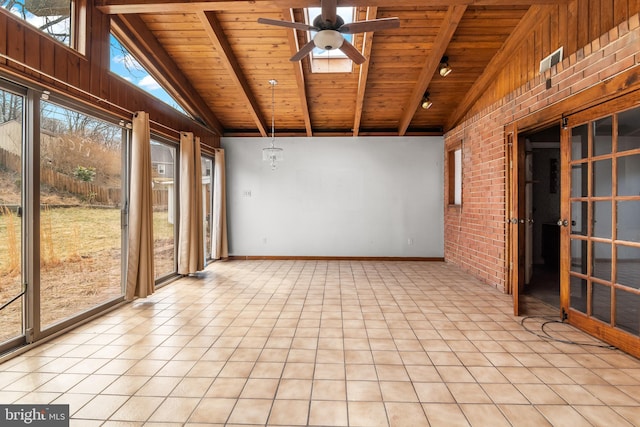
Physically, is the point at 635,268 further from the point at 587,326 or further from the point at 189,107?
the point at 189,107

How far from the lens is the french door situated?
242cm

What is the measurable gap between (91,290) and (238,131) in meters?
4.38

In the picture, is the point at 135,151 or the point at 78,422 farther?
the point at 135,151

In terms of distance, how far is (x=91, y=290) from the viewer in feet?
10.9

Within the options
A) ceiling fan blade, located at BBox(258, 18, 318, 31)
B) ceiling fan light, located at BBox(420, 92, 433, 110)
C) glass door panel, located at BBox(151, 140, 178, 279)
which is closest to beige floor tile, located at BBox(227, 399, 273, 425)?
ceiling fan blade, located at BBox(258, 18, 318, 31)

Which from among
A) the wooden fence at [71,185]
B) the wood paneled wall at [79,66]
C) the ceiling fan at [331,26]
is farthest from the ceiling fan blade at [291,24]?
the wooden fence at [71,185]

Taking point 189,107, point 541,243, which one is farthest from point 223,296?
point 541,243

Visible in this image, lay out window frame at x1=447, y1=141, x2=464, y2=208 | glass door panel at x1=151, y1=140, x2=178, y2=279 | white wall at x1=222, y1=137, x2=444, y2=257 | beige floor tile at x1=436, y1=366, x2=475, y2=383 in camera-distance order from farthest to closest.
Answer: white wall at x1=222, y1=137, x2=444, y2=257 < window frame at x1=447, y1=141, x2=464, y2=208 < glass door panel at x1=151, y1=140, x2=178, y2=279 < beige floor tile at x1=436, y1=366, x2=475, y2=383

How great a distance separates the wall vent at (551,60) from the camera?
10.4 ft

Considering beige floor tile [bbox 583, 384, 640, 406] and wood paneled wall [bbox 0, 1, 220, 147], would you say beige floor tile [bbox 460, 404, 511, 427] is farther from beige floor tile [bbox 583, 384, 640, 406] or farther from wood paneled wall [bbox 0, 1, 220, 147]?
wood paneled wall [bbox 0, 1, 220, 147]

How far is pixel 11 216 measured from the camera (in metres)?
2.42

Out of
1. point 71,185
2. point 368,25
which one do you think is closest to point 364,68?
point 368,25

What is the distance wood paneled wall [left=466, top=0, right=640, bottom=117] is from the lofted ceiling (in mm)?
185

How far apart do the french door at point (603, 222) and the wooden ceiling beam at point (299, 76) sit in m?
3.08
